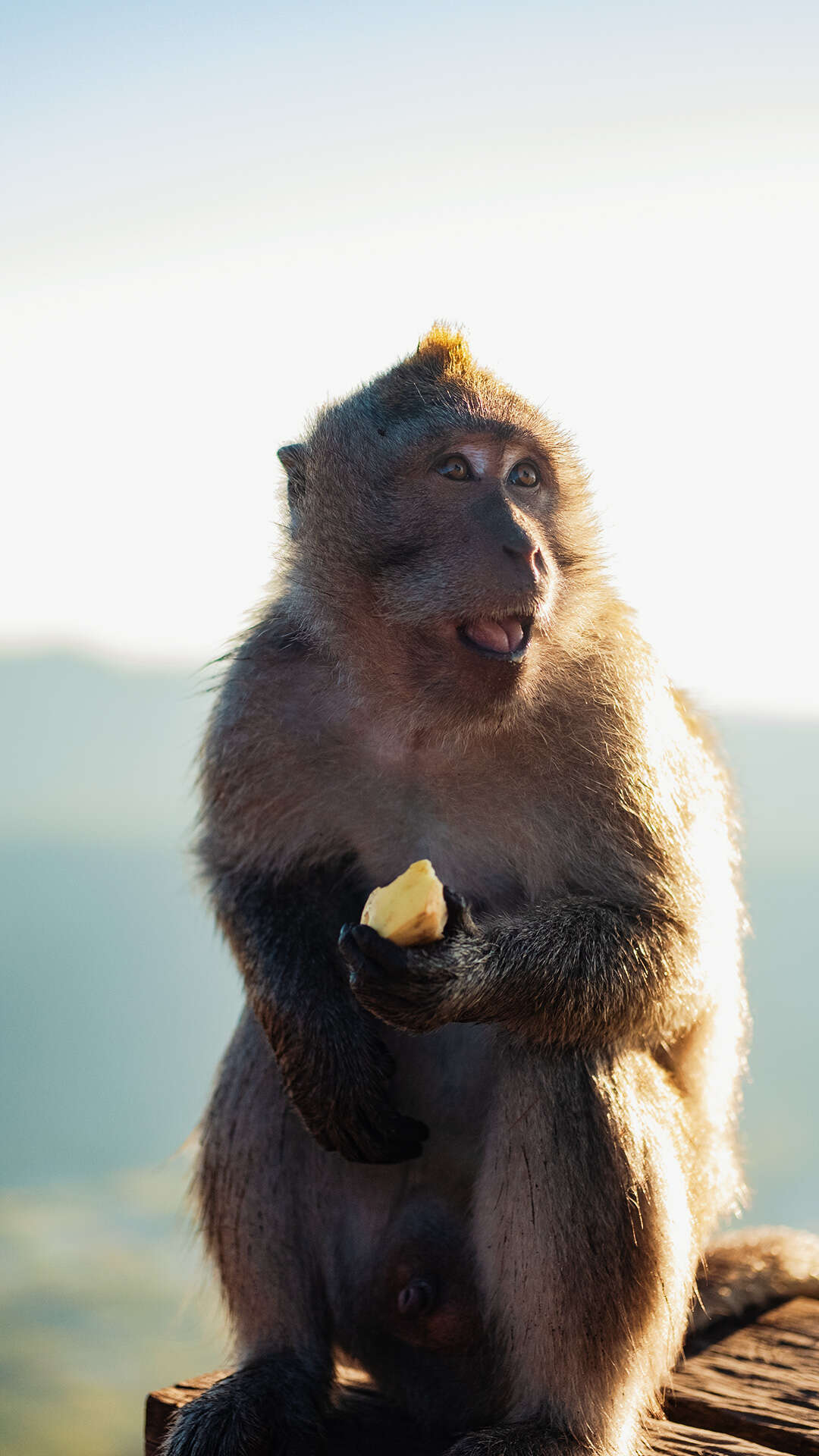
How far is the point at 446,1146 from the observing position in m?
2.76

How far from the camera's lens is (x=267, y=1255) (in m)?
2.74

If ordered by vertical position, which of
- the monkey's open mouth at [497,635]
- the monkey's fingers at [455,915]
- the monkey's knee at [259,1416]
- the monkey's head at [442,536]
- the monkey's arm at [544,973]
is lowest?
the monkey's knee at [259,1416]

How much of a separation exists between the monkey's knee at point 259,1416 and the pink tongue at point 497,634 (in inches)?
57.8

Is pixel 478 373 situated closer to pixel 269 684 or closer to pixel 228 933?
pixel 269 684

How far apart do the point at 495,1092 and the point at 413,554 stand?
3.37 feet

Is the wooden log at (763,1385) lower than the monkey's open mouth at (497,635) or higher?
lower

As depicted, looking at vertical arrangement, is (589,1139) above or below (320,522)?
below

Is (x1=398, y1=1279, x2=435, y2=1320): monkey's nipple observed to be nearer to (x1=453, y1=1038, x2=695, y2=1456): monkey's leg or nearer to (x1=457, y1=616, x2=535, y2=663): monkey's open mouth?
(x1=453, y1=1038, x2=695, y2=1456): monkey's leg

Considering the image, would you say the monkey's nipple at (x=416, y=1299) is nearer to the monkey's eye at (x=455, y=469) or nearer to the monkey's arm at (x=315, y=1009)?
the monkey's arm at (x=315, y=1009)

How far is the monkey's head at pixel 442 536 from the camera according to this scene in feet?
8.27

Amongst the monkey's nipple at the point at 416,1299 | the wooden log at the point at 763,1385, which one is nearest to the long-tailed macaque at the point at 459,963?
the monkey's nipple at the point at 416,1299

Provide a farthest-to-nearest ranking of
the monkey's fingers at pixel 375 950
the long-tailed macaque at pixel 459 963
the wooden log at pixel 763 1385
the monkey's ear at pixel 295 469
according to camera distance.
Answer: the monkey's ear at pixel 295 469, the wooden log at pixel 763 1385, the long-tailed macaque at pixel 459 963, the monkey's fingers at pixel 375 950

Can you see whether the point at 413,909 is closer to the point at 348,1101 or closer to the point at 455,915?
the point at 455,915

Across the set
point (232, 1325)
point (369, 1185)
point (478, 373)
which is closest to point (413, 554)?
point (478, 373)
